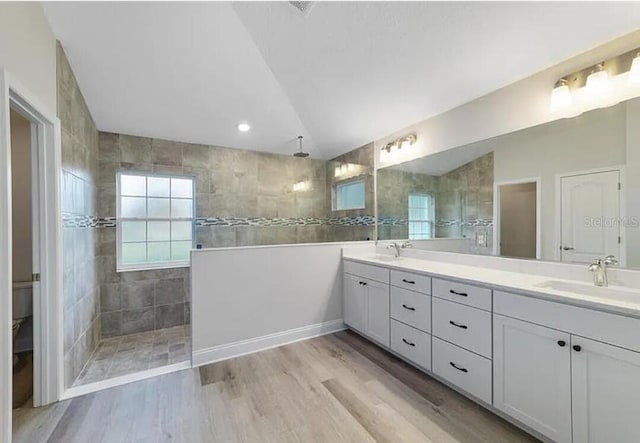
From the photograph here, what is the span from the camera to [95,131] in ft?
9.75

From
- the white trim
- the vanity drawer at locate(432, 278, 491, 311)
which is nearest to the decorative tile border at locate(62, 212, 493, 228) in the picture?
the vanity drawer at locate(432, 278, 491, 311)

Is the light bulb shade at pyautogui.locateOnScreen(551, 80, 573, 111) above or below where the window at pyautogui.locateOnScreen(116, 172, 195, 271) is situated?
above

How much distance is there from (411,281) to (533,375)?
0.94 metres

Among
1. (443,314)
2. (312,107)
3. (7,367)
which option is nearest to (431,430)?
(443,314)

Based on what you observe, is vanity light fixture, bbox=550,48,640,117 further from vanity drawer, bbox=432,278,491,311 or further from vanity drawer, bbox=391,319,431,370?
vanity drawer, bbox=391,319,431,370

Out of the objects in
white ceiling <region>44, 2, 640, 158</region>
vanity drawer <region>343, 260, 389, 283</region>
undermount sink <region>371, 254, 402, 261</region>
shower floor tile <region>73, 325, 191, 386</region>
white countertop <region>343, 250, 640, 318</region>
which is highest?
white ceiling <region>44, 2, 640, 158</region>

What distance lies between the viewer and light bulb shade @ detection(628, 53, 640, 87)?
4.96 ft

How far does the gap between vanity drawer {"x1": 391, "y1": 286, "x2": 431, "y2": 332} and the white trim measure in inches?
74.2

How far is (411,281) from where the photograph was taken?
2270 mm

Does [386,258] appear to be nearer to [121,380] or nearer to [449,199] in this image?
[449,199]

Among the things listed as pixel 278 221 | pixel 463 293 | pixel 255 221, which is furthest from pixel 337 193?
pixel 463 293

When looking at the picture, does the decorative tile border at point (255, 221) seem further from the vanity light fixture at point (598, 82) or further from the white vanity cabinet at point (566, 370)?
the vanity light fixture at point (598, 82)

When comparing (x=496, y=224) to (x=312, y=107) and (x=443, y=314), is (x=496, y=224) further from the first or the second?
(x=312, y=107)

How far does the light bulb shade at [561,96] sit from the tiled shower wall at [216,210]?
1.94 m
